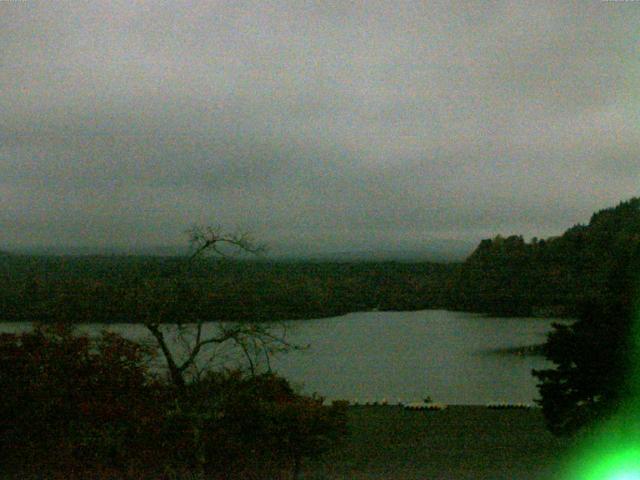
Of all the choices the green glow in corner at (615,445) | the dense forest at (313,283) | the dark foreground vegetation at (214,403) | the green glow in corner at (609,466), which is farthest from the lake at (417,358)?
the green glow in corner at (609,466)

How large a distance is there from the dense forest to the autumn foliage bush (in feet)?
4.65

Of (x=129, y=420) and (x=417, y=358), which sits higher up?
(x=129, y=420)

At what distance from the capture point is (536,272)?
52.4m

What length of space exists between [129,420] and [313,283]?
2544 cm

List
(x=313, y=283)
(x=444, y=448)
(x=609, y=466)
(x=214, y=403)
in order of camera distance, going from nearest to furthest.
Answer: (x=609, y=466), (x=214, y=403), (x=444, y=448), (x=313, y=283)

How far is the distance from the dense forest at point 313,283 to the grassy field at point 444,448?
8.09 ft

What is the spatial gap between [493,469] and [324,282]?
31.3m

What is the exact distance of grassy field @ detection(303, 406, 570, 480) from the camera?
8.98 m

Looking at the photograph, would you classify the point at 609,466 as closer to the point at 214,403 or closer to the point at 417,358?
the point at 214,403

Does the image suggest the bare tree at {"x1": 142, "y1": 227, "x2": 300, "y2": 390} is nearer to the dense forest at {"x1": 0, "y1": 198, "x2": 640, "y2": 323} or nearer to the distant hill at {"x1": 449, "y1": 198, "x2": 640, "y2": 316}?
the dense forest at {"x1": 0, "y1": 198, "x2": 640, "y2": 323}

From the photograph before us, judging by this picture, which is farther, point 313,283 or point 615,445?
point 313,283

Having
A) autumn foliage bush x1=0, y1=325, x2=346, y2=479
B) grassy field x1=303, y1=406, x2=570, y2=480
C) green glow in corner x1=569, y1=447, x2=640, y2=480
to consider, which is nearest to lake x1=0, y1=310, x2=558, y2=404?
grassy field x1=303, y1=406, x2=570, y2=480

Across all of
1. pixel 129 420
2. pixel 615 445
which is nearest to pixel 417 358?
pixel 615 445

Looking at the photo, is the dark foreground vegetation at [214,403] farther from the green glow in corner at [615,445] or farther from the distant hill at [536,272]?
the distant hill at [536,272]
